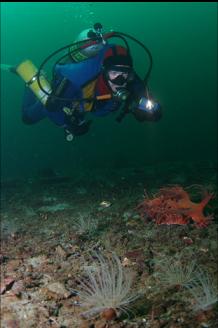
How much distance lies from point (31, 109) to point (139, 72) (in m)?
91.5

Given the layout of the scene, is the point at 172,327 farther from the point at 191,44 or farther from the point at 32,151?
the point at 191,44

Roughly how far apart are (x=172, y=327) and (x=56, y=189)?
7422 mm

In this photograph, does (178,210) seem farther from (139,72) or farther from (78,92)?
(139,72)

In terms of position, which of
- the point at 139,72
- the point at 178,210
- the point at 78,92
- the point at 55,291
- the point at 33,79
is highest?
the point at 33,79

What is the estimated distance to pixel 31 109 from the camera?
299 inches

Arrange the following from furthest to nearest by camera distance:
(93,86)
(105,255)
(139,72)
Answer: (139,72), (93,86), (105,255)

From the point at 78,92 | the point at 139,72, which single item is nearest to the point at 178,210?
the point at 78,92

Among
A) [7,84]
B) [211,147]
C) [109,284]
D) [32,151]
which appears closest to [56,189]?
[109,284]

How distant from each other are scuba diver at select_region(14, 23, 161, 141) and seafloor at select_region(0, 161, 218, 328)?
1.86 m

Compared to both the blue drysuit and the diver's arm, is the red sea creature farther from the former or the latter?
the blue drysuit

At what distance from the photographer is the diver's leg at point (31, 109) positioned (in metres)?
7.54

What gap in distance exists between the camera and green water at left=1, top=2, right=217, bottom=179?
2959 cm

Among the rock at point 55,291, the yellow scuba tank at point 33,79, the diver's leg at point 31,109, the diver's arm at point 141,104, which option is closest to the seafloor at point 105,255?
the rock at point 55,291

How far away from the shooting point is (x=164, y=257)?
208 inches
